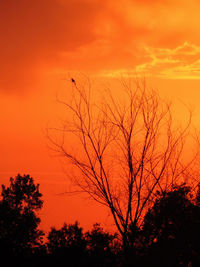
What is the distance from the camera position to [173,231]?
11812 millimetres

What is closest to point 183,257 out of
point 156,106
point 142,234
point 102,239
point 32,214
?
point 142,234

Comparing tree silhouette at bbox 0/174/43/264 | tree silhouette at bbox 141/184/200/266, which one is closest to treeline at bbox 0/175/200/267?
tree silhouette at bbox 141/184/200/266

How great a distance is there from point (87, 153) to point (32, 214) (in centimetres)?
1827

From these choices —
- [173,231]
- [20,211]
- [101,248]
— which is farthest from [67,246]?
[20,211]

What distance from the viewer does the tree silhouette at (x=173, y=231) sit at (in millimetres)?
11449

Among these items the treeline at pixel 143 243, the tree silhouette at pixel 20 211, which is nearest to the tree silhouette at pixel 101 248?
the treeline at pixel 143 243

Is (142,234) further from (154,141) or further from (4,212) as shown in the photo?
(4,212)

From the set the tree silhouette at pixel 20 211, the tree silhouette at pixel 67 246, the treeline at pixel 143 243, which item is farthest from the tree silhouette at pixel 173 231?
the tree silhouette at pixel 20 211

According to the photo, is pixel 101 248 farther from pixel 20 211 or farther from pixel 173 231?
pixel 20 211

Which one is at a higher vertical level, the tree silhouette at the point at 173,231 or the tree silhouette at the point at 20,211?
the tree silhouette at the point at 20,211

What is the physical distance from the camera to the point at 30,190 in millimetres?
27234

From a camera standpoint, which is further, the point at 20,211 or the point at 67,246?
the point at 20,211

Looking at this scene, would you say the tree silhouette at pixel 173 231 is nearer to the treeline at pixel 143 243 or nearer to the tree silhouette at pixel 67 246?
the treeline at pixel 143 243

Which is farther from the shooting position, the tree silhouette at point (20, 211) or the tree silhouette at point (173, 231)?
the tree silhouette at point (20, 211)
